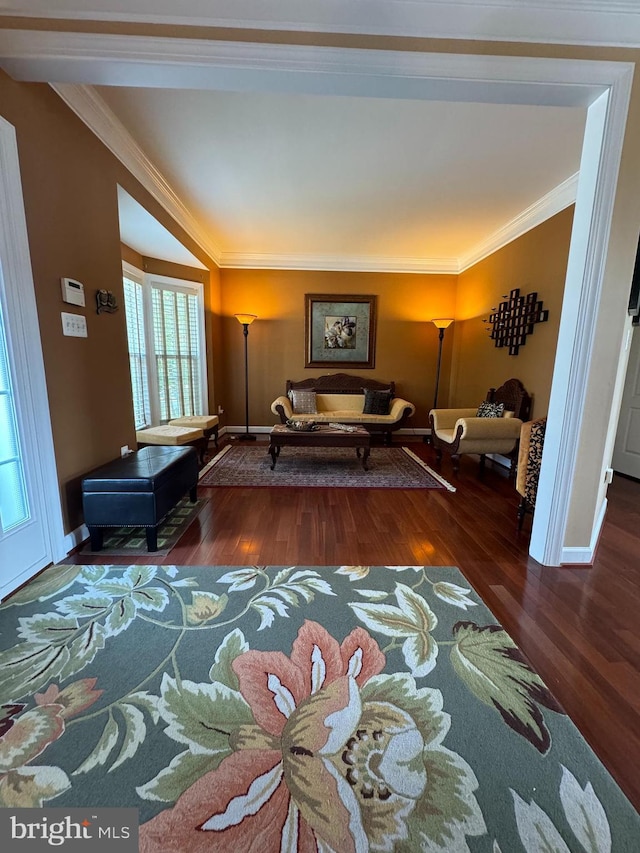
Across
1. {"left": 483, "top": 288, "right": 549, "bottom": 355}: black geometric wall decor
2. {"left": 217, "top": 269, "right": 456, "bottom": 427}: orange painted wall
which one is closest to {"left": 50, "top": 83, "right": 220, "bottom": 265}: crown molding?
{"left": 217, "top": 269, "right": 456, "bottom": 427}: orange painted wall

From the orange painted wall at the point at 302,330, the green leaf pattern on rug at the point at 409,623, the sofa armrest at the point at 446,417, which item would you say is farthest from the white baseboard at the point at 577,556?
the orange painted wall at the point at 302,330

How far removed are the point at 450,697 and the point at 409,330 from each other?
5.28 m

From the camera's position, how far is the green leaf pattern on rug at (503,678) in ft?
3.77

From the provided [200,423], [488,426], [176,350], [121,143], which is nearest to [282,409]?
[200,423]

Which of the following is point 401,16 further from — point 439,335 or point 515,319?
point 439,335

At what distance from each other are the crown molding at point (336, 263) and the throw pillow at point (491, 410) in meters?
2.66

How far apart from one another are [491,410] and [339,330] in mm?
2732

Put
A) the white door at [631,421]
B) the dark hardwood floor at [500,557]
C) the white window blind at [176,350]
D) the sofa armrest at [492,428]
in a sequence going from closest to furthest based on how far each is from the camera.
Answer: the dark hardwood floor at [500,557], the sofa armrest at [492,428], the white door at [631,421], the white window blind at [176,350]

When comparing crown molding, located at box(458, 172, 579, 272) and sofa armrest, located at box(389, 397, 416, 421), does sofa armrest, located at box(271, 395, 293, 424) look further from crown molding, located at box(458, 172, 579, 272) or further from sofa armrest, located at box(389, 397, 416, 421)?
crown molding, located at box(458, 172, 579, 272)

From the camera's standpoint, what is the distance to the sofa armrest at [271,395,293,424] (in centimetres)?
495

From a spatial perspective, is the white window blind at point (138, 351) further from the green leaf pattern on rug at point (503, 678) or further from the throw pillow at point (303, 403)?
the green leaf pattern on rug at point (503, 678)

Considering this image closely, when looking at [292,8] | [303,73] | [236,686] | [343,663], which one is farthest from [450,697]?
[292,8]

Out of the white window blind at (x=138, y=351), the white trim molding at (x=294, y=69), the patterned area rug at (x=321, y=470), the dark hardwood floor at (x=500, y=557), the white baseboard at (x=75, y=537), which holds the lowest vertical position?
the dark hardwood floor at (x=500, y=557)

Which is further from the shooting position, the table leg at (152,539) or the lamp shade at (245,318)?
the lamp shade at (245,318)
